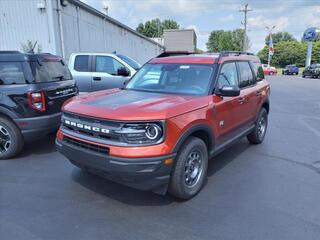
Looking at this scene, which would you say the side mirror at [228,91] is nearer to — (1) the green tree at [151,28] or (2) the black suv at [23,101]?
(2) the black suv at [23,101]

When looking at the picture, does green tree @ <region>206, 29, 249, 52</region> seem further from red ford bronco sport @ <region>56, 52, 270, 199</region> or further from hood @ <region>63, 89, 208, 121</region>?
hood @ <region>63, 89, 208, 121</region>

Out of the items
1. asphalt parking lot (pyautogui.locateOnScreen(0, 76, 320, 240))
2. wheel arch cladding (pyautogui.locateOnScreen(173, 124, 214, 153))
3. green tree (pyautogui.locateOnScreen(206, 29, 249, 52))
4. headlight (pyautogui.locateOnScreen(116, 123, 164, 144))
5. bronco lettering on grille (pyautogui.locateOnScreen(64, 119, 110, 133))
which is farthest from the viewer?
→ green tree (pyautogui.locateOnScreen(206, 29, 249, 52))

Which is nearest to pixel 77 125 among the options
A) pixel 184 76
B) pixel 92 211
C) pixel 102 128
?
pixel 102 128

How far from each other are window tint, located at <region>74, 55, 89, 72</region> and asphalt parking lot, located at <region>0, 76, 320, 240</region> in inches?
180

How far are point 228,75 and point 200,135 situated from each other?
135 centimetres

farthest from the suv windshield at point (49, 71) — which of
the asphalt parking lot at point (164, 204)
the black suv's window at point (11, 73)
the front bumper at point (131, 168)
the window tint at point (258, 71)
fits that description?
the window tint at point (258, 71)

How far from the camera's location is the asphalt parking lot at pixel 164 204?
313cm

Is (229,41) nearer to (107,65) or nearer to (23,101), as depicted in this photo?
(107,65)

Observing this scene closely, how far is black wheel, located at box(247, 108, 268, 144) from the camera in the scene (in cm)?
605

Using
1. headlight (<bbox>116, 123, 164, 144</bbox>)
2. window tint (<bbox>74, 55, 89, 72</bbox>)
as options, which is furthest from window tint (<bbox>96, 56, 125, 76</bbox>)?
headlight (<bbox>116, 123, 164, 144</bbox>)

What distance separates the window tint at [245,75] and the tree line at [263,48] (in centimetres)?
5482

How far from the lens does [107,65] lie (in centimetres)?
948

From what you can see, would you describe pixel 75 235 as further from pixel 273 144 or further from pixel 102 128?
pixel 273 144

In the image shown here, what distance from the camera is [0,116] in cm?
516
